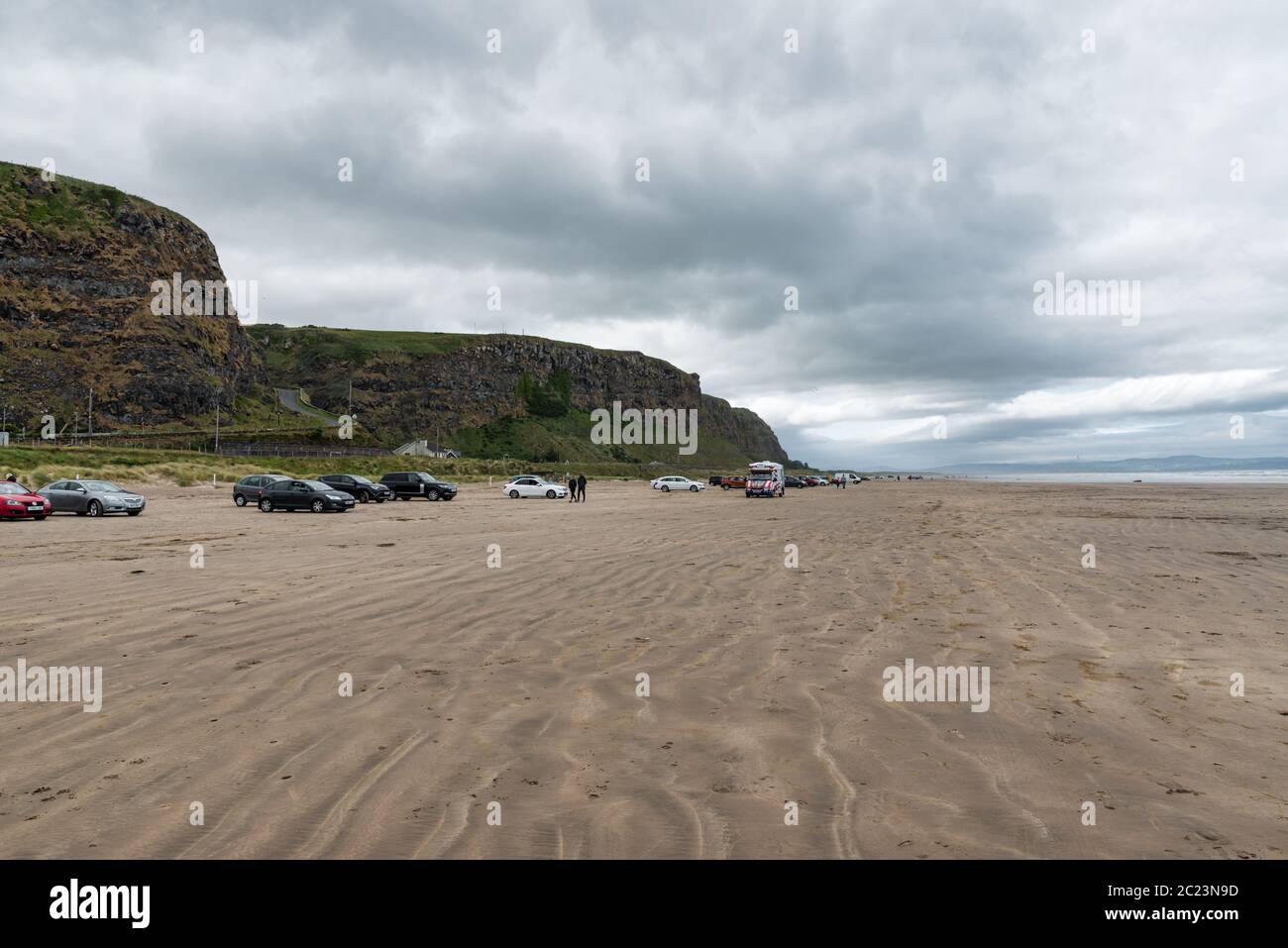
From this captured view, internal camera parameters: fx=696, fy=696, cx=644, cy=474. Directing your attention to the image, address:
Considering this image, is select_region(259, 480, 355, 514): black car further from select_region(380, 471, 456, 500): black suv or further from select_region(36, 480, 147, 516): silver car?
select_region(380, 471, 456, 500): black suv

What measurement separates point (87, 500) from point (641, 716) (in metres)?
28.9

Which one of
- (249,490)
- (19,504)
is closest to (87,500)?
(19,504)

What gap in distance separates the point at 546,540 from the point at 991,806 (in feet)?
46.8

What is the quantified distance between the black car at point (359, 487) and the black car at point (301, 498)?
5.10 meters

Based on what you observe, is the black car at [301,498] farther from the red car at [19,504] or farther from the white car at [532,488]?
the white car at [532,488]

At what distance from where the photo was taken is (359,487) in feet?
117

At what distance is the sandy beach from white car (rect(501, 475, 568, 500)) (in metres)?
32.9

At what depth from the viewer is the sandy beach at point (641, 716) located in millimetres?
3484

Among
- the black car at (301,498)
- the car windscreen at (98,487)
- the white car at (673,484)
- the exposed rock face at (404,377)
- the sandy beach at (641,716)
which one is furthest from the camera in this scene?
the exposed rock face at (404,377)

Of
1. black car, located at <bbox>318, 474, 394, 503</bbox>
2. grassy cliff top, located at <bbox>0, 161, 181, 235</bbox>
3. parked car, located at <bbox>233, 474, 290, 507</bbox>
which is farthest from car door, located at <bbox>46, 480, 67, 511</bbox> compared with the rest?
grassy cliff top, located at <bbox>0, 161, 181, 235</bbox>

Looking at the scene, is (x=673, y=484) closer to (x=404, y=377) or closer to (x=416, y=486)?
(x=416, y=486)

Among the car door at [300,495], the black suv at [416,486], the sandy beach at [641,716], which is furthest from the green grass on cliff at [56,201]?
the sandy beach at [641,716]

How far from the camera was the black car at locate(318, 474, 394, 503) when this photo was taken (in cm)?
3562
